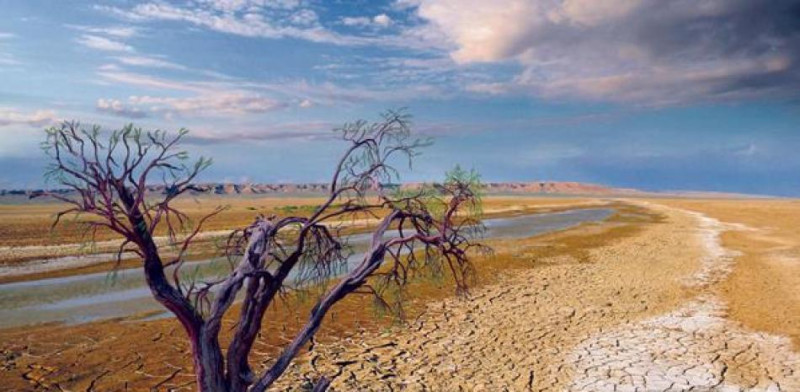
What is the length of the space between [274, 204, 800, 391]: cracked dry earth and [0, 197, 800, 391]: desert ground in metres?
0.04

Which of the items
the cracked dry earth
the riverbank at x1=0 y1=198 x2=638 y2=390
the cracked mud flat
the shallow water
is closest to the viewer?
the cracked mud flat

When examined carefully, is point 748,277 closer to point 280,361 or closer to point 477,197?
point 477,197

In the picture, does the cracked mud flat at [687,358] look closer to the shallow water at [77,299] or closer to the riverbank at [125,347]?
the riverbank at [125,347]

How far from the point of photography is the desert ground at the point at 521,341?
10375 mm

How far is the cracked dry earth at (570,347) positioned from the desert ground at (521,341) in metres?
0.04

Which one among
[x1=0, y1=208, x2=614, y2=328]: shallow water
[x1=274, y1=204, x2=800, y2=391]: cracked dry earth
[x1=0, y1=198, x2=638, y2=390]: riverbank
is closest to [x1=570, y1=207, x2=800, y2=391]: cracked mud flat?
[x1=274, y1=204, x2=800, y2=391]: cracked dry earth

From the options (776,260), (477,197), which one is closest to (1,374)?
(477,197)

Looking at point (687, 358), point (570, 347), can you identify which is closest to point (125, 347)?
point (570, 347)

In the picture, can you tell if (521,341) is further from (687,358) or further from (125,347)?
(125,347)

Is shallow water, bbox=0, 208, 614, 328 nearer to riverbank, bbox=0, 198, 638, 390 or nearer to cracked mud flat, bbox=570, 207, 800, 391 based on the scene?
riverbank, bbox=0, 198, 638, 390

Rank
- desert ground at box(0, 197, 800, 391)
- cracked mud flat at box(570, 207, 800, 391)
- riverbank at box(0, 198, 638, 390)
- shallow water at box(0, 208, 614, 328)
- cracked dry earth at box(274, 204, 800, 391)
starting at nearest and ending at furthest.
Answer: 1. cracked mud flat at box(570, 207, 800, 391)
2. cracked dry earth at box(274, 204, 800, 391)
3. desert ground at box(0, 197, 800, 391)
4. riverbank at box(0, 198, 638, 390)
5. shallow water at box(0, 208, 614, 328)

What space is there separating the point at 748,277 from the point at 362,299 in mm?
15277

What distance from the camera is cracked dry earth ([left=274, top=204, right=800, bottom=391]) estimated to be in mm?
10227

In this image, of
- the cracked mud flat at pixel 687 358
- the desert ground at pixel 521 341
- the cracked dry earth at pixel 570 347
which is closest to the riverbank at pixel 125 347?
the desert ground at pixel 521 341
